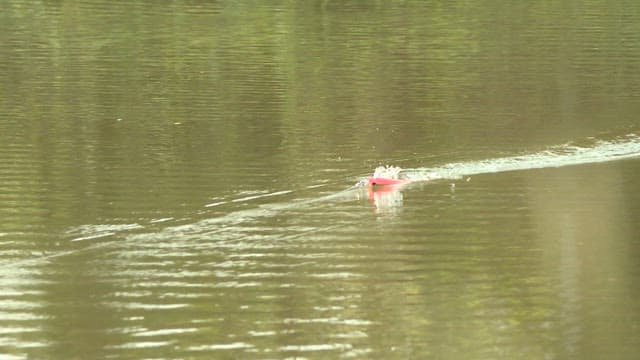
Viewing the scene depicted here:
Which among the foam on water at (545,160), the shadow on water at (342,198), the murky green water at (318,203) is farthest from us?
the foam on water at (545,160)

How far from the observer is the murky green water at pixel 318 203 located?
51.5 feet

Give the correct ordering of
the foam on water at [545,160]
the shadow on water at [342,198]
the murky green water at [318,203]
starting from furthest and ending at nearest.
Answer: the foam on water at [545,160]
the shadow on water at [342,198]
the murky green water at [318,203]

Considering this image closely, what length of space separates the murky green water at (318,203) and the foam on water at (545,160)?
65 mm

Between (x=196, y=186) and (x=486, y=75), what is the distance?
15329 mm

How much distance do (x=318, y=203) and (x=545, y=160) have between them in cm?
518

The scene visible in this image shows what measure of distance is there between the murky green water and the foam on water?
2.6 inches

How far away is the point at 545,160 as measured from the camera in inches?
984

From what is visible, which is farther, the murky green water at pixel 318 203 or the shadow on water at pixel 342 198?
the shadow on water at pixel 342 198

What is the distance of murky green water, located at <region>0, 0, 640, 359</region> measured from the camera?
15.7 meters

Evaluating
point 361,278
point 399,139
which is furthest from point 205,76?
point 361,278

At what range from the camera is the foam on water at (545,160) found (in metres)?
24.0

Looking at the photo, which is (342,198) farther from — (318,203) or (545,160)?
(545,160)

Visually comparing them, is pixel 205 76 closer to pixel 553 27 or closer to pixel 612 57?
pixel 612 57

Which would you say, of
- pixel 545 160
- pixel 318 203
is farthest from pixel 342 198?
pixel 545 160
